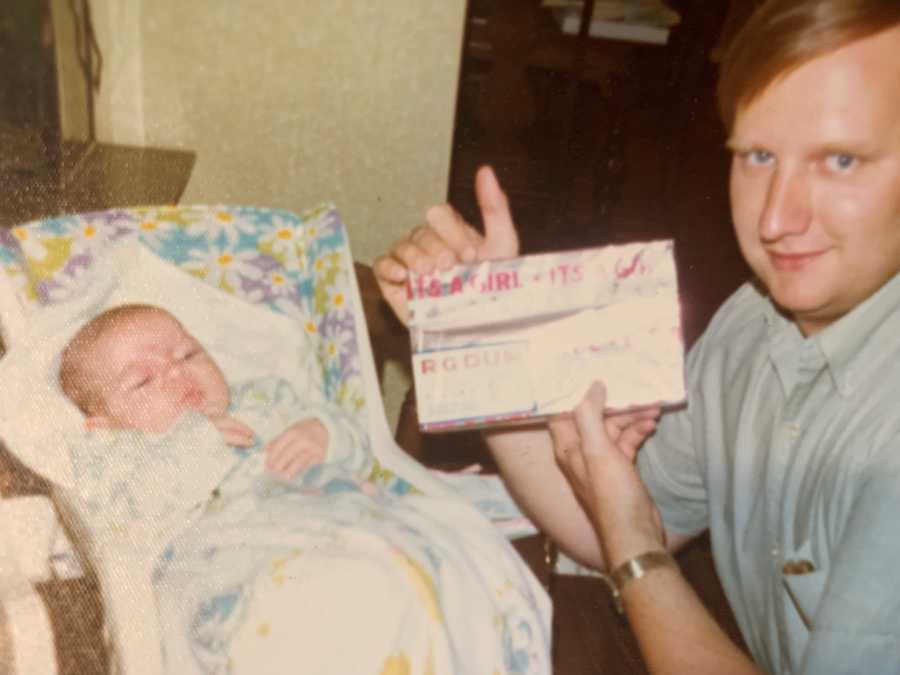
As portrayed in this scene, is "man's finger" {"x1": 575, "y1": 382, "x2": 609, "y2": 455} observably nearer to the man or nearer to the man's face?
the man

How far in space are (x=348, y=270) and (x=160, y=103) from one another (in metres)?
0.33

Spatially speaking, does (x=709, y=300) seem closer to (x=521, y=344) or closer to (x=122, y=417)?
(x=521, y=344)

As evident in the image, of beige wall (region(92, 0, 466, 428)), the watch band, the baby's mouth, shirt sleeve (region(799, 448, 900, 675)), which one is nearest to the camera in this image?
shirt sleeve (region(799, 448, 900, 675))

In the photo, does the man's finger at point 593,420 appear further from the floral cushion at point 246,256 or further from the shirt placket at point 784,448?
the floral cushion at point 246,256

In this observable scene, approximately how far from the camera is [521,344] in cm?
63

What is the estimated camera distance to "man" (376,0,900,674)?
57cm

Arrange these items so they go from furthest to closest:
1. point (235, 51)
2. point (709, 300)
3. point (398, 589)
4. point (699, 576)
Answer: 1. point (709, 300)
2. point (699, 576)
3. point (235, 51)
4. point (398, 589)

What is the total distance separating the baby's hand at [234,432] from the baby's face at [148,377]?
0.02 metres

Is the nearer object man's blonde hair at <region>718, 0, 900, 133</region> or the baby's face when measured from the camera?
man's blonde hair at <region>718, 0, 900, 133</region>

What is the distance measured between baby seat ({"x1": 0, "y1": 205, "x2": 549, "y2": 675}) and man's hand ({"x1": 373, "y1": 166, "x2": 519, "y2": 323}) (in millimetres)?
174

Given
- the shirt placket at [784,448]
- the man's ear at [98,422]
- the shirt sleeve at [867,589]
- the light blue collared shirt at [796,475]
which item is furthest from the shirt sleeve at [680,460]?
the man's ear at [98,422]

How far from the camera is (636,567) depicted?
0.68m

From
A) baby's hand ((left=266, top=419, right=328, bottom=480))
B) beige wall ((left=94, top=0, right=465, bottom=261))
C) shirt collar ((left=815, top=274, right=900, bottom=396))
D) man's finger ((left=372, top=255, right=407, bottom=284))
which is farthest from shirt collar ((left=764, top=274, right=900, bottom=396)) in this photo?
beige wall ((left=94, top=0, right=465, bottom=261))

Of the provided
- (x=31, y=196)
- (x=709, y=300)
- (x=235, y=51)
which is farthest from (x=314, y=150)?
(x=709, y=300)
